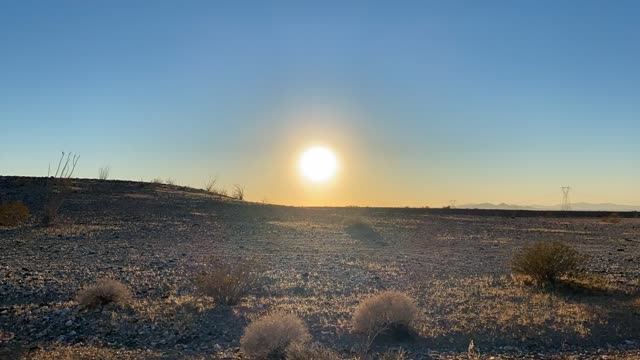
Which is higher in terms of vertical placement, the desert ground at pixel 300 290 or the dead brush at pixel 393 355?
the desert ground at pixel 300 290

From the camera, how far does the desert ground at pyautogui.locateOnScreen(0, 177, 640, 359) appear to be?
9.55 m

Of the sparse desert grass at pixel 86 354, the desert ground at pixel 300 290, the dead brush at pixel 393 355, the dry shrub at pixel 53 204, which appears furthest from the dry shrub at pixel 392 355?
the dry shrub at pixel 53 204

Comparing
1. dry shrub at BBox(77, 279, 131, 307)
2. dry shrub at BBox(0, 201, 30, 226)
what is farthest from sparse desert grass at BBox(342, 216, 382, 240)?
dry shrub at BBox(77, 279, 131, 307)

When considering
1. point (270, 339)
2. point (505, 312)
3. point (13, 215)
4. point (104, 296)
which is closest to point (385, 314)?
point (270, 339)

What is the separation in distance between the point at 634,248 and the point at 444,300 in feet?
52.3

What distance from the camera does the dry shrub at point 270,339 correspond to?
333 inches

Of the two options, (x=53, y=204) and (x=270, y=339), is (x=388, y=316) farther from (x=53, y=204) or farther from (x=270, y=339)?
(x=53, y=204)

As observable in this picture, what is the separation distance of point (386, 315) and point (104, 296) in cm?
533

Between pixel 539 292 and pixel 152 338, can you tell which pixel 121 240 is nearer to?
pixel 152 338

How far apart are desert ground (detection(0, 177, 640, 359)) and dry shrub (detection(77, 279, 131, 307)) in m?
0.21

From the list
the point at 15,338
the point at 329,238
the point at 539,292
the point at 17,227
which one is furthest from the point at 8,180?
the point at 539,292

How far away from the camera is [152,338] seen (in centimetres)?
966

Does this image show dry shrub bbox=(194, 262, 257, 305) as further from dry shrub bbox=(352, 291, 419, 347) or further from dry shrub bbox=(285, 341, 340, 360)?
dry shrub bbox=(285, 341, 340, 360)

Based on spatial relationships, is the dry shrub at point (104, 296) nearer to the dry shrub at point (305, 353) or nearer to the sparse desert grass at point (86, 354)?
the sparse desert grass at point (86, 354)
